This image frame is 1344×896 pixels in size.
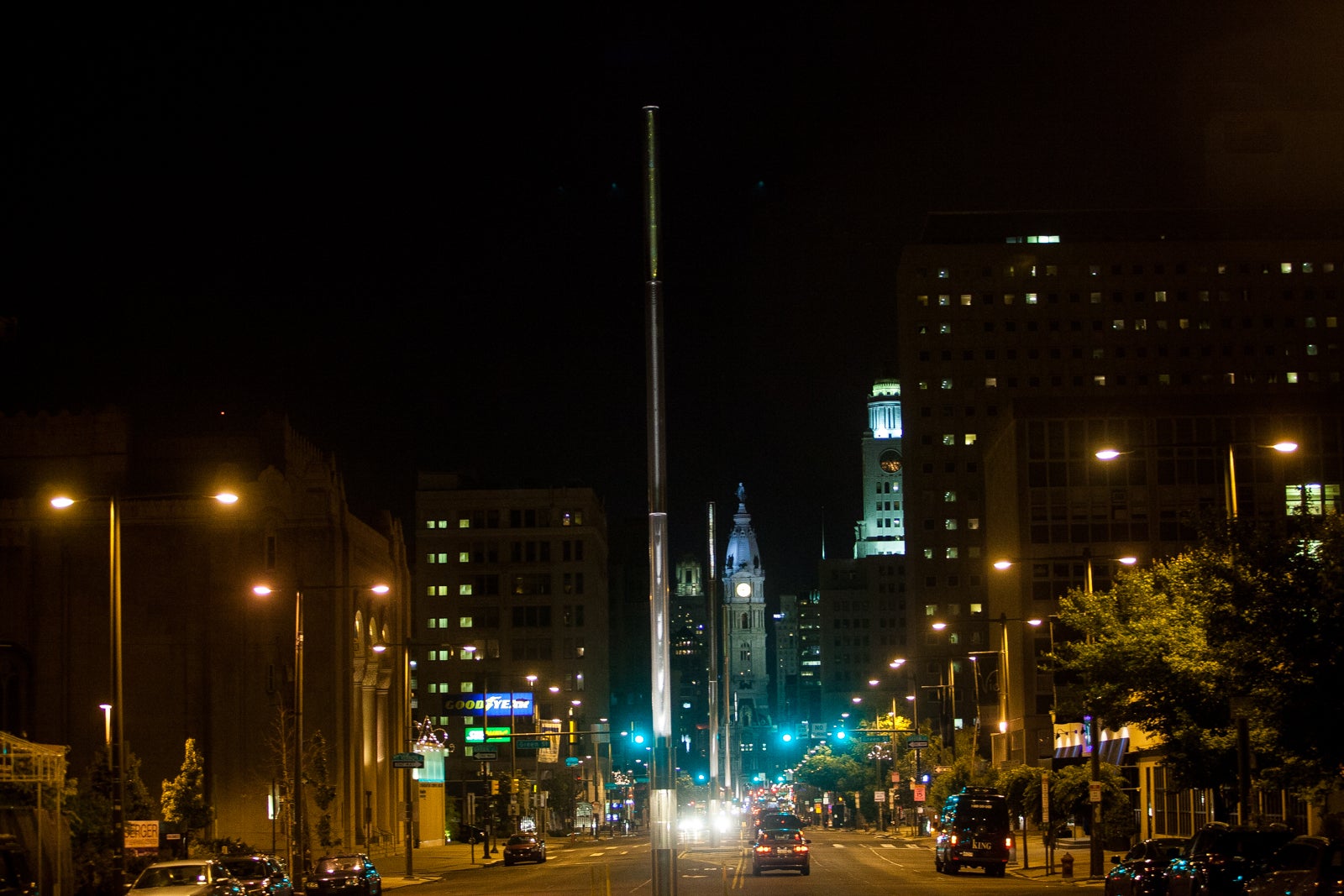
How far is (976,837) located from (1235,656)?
103ft

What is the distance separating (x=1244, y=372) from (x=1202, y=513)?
145 meters

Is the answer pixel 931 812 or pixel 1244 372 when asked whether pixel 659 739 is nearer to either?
pixel 931 812

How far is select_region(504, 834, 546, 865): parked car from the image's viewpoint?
79.4 metres

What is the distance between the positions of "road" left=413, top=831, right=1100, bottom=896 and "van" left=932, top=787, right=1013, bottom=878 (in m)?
0.68

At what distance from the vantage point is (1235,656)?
1175 inches

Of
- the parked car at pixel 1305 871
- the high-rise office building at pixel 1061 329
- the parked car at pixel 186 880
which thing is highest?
the high-rise office building at pixel 1061 329

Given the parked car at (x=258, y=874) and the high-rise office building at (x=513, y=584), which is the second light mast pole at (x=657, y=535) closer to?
the parked car at (x=258, y=874)

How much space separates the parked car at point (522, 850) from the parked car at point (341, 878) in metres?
27.2

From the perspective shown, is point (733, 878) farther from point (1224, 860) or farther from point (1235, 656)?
point (1235, 656)

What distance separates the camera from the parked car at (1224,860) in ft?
97.9

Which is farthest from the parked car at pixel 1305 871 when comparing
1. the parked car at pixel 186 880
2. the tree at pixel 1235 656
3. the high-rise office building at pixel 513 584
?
the high-rise office building at pixel 513 584

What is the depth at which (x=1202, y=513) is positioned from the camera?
3275cm

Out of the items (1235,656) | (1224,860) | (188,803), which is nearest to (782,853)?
(188,803)

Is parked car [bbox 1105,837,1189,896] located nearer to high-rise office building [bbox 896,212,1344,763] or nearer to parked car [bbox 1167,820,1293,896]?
parked car [bbox 1167,820,1293,896]
